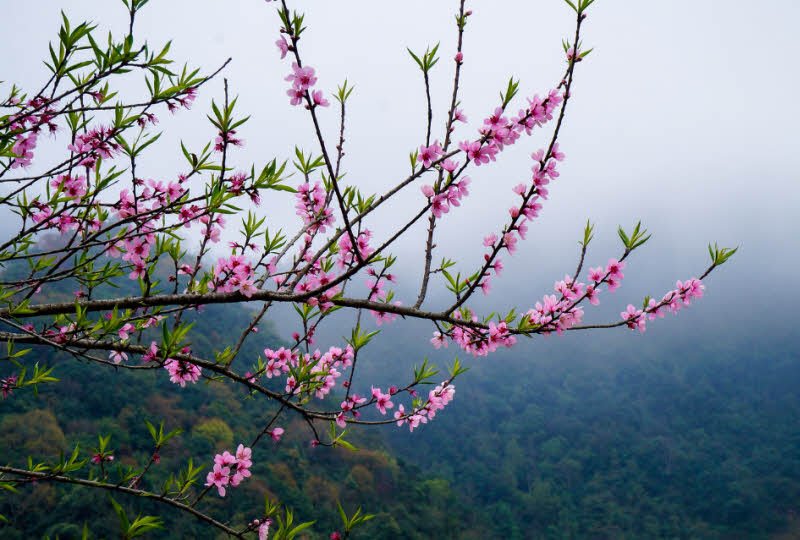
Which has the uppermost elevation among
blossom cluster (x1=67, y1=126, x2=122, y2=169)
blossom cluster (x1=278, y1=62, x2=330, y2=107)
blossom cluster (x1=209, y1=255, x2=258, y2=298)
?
blossom cluster (x1=67, y1=126, x2=122, y2=169)

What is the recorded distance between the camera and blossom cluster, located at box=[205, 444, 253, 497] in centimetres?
278

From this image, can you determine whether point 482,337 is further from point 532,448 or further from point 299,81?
point 532,448

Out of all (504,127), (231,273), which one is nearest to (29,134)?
(231,273)

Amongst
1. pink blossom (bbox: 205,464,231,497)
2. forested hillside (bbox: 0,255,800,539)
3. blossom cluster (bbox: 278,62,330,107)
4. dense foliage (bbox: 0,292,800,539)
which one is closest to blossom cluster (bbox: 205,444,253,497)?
pink blossom (bbox: 205,464,231,497)

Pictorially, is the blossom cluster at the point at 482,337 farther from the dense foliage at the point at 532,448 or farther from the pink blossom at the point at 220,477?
the dense foliage at the point at 532,448

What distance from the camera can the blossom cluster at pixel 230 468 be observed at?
9.11 ft

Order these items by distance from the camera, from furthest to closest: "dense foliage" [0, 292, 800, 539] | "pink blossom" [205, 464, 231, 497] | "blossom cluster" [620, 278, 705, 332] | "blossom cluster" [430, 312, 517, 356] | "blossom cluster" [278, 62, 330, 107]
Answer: "dense foliage" [0, 292, 800, 539] → "pink blossom" [205, 464, 231, 497] → "blossom cluster" [620, 278, 705, 332] → "blossom cluster" [430, 312, 517, 356] → "blossom cluster" [278, 62, 330, 107]

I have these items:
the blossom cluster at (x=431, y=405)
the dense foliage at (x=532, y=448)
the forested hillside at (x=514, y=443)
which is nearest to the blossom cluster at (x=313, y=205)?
the blossom cluster at (x=431, y=405)

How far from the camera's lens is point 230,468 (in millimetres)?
2912

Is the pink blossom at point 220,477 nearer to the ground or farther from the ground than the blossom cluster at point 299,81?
nearer to the ground

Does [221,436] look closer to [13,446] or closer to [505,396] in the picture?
[13,446]

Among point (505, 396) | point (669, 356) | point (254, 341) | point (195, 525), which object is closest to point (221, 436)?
point (195, 525)

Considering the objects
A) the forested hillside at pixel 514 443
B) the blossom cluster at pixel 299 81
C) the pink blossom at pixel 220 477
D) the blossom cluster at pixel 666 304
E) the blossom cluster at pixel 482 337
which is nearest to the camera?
the blossom cluster at pixel 299 81

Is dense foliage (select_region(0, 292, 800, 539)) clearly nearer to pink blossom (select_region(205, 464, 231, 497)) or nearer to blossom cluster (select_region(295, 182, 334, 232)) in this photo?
pink blossom (select_region(205, 464, 231, 497))
